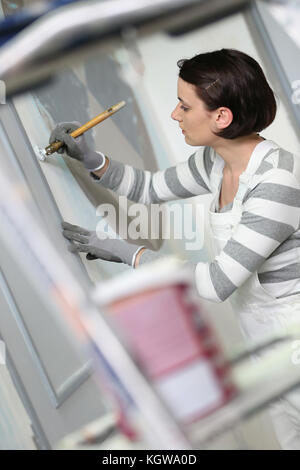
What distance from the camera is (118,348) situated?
1.21 ft

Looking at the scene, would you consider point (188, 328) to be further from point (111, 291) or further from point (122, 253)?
point (122, 253)

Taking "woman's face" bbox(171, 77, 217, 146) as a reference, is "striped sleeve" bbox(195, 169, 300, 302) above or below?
below

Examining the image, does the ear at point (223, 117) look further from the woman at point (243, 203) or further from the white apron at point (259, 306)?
the white apron at point (259, 306)

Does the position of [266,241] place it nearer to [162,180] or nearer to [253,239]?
[253,239]

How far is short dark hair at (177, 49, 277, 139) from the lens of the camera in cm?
91

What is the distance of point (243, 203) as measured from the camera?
1031 millimetres

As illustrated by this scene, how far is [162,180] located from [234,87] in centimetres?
41

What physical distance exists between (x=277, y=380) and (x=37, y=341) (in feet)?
1.79

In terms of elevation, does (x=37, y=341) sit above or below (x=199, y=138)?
below

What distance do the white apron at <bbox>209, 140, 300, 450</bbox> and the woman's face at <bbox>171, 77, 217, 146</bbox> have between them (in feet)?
0.32

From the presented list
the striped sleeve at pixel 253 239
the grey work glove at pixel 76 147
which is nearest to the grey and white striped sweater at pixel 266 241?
the striped sleeve at pixel 253 239

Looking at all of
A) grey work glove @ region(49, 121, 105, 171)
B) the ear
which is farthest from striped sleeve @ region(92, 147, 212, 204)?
the ear

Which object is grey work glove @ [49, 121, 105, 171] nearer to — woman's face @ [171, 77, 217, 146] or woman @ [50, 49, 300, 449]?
woman @ [50, 49, 300, 449]
